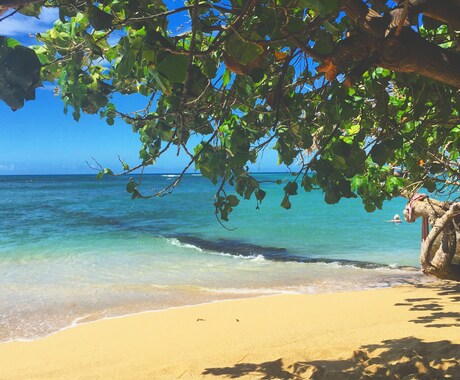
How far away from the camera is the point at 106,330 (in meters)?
6.11

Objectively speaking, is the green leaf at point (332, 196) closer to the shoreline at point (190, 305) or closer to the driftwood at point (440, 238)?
the shoreline at point (190, 305)

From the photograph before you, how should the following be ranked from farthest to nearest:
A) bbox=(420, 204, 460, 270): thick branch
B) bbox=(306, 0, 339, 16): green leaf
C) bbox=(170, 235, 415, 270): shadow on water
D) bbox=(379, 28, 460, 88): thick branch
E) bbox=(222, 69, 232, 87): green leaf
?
bbox=(170, 235, 415, 270): shadow on water, bbox=(420, 204, 460, 270): thick branch, bbox=(222, 69, 232, 87): green leaf, bbox=(379, 28, 460, 88): thick branch, bbox=(306, 0, 339, 16): green leaf

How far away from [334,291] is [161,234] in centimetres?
1036

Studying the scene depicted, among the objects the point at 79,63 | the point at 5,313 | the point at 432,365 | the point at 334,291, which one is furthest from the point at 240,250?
the point at 79,63

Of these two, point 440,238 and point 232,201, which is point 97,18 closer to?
point 232,201

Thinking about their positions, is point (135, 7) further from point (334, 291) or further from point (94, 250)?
point (94, 250)

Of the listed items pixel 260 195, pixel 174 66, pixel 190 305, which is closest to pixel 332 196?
pixel 260 195

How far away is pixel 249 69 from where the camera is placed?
2.15 meters

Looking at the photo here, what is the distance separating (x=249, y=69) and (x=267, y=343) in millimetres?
3437

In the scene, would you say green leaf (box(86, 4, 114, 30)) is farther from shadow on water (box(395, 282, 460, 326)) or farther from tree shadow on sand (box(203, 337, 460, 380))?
shadow on water (box(395, 282, 460, 326))

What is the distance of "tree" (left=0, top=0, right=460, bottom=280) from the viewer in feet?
5.97

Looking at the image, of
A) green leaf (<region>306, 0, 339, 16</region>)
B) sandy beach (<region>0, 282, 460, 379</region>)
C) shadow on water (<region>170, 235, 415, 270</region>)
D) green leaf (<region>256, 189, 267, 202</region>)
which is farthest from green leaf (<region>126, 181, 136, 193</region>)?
shadow on water (<region>170, 235, 415, 270</region>)

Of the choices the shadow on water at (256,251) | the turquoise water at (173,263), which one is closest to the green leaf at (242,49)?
the turquoise water at (173,263)

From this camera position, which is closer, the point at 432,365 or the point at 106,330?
the point at 432,365
